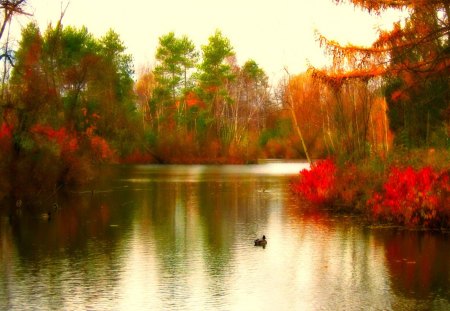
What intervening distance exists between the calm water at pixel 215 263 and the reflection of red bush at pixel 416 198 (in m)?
1.02

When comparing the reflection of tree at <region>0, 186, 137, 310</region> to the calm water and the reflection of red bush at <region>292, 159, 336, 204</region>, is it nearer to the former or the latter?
the calm water

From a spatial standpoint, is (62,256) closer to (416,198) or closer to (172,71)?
(416,198)

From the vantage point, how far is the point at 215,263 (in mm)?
13531

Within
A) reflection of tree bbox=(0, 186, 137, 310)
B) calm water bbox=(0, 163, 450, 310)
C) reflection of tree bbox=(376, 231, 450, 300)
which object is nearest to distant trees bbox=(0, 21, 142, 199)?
reflection of tree bbox=(0, 186, 137, 310)

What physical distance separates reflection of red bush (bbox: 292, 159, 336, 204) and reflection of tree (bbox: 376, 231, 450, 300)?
25.1 feet

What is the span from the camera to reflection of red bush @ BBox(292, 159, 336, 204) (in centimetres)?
2583

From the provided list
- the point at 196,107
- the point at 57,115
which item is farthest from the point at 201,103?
the point at 57,115

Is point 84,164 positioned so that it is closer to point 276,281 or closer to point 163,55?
point 276,281

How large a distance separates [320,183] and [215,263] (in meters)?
13.8

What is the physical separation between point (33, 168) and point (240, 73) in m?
64.3

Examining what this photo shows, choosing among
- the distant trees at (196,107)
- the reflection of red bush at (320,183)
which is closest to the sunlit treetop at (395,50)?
the reflection of red bush at (320,183)

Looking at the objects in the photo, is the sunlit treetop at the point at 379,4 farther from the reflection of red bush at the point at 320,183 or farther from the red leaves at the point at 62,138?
the red leaves at the point at 62,138

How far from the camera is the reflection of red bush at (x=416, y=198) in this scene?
18312 mm

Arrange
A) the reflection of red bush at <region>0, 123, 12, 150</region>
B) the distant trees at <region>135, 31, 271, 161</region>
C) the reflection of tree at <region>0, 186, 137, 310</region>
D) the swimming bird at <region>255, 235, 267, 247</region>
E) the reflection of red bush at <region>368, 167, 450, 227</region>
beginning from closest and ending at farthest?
the reflection of tree at <region>0, 186, 137, 310</region> → the swimming bird at <region>255, 235, 267, 247</region> → the reflection of red bush at <region>368, 167, 450, 227</region> → the reflection of red bush at <region>0, 123, 12, 150</region> → the distant trees at <region>135, 31, 271, 161</region>
